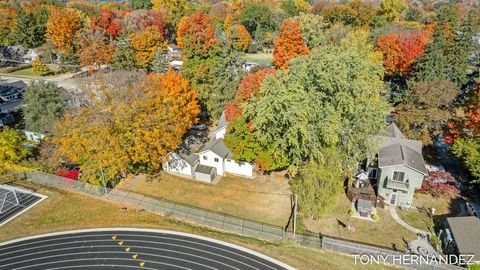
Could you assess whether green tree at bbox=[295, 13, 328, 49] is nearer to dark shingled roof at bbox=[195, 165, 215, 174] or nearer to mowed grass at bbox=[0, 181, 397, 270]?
dark shingled roof at bbox=[195, 165, 215, 174]

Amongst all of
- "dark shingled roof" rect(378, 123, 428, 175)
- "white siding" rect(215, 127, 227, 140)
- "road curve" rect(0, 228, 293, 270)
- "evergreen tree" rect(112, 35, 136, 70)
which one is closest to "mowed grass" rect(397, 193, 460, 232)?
"dark shingled roof" rect(378, 123, 428, 175)

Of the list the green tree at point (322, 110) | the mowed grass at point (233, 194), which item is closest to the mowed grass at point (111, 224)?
the mowed grass at point (233, 194)

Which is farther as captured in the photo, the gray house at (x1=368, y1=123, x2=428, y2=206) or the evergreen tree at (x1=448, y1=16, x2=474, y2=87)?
the evergreen tree at (x1=448, y1=16, x2=474, y2=87)

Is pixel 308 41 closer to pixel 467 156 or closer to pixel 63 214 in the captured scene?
pixel 467 156

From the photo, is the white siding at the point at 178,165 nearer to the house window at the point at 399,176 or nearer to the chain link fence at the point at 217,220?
the chain link fence at the point at 217,220

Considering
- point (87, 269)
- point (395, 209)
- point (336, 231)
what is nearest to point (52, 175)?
point (87, 269)

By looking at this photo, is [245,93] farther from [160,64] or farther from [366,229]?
[160,64]
